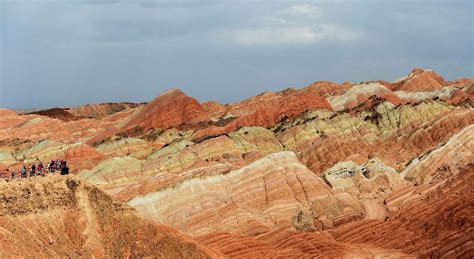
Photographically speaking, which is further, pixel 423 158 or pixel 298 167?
pixel 423 158

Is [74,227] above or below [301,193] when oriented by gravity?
above

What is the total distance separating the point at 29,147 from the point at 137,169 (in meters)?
47.1

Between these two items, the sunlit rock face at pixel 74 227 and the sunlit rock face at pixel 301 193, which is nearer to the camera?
the sunlit rock face at pixel 74 227

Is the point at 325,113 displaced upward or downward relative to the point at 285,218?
upward

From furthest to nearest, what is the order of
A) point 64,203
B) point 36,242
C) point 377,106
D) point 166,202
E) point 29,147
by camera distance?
point 377,106, point 29,147, point 166,202, point 64,203, point 36,242

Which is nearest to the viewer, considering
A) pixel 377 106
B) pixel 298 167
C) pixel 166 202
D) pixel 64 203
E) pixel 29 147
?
pixel 64 203

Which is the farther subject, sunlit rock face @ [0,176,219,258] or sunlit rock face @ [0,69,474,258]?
sunlit rock face @ [0,69,474,258]

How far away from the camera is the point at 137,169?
14062cm

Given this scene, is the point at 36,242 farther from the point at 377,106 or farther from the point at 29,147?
the point at 377,106

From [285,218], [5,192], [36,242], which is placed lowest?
[285,218]

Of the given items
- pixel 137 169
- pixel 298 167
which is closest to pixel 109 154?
pixel 137 169

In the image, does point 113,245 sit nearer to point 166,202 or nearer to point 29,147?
point 166,202

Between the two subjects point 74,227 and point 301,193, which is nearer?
point 74,227

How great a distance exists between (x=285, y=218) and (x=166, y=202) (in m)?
16.6
